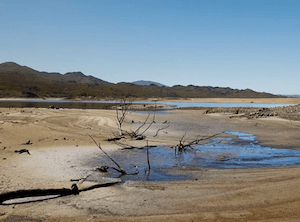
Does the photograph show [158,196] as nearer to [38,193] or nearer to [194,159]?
[38,193]

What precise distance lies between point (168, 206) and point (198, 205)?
663 mm

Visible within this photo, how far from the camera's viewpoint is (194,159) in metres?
11.0

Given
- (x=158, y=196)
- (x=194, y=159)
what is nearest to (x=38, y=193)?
(x=158, y=196)

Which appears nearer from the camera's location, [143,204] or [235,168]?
[143,204]

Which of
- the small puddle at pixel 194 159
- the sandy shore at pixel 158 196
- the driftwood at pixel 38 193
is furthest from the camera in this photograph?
the small puddle at pixel 194 159

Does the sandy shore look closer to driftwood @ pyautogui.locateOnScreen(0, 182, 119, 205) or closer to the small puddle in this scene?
driftwood @ pyautogui.locateOnScreen(0, 182, 119, 205)

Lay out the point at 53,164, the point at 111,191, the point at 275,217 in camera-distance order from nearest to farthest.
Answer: the point at 275,217 → the point at 111,191 → the point at 53,164

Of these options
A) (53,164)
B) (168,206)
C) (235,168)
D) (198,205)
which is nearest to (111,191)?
(168,206)

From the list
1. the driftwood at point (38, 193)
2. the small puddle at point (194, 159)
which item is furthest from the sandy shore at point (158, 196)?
the small puddle at point (194, 159)

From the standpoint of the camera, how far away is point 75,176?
805 centimetres

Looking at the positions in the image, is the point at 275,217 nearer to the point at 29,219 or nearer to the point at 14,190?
the point at 29,219

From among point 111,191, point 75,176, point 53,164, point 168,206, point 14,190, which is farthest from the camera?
point 53,164

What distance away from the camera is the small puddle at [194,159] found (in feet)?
29.1

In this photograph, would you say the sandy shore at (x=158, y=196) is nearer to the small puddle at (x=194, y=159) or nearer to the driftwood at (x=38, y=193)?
the driftwood at (x=38, y=193)
